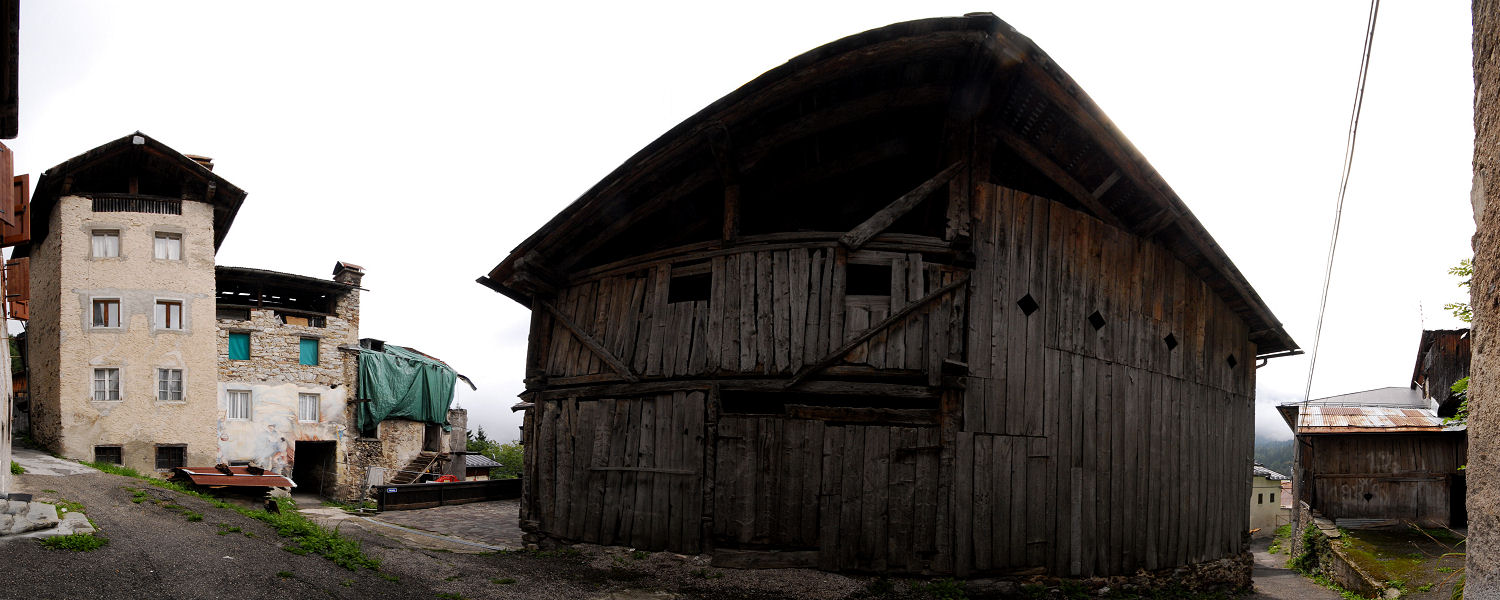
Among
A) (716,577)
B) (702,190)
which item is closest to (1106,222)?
(702,190)

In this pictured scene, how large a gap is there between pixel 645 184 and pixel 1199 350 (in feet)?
29.5

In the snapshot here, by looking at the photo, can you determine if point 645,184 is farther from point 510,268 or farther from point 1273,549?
point 1273,549

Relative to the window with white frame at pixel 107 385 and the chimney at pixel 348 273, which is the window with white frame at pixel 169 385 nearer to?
the window with white frame at pixel 107 385

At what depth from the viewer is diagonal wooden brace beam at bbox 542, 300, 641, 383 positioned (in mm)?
10539

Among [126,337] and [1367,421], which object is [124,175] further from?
[1367,421]

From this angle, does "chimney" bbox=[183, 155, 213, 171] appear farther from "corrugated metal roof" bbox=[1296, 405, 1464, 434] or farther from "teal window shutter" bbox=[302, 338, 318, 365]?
"corrugated metal roof" bbox=[1296, 405, 1464, 434]

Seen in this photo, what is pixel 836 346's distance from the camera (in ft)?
30.8

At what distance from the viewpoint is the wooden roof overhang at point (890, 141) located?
907 centimetres

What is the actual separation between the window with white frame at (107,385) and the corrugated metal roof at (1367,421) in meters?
31.7

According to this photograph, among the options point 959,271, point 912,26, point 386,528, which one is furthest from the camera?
point 386,528

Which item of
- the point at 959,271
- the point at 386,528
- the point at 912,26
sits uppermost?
the point at 912,26

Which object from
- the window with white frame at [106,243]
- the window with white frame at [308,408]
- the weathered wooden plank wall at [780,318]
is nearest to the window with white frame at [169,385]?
the window with white frame at [106,243]

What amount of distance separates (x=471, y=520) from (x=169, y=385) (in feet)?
37.5

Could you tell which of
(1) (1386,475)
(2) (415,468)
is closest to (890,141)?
(1) (1386,475)
